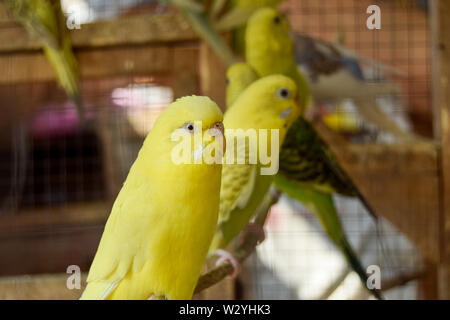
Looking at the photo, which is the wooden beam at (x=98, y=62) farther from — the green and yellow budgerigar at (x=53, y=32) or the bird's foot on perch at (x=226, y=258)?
the bird's foot on perch at (x=226, y=258)

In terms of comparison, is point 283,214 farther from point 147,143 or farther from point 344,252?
point 147,143

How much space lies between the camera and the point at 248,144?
600 millimetres

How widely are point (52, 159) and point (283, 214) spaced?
0.69m

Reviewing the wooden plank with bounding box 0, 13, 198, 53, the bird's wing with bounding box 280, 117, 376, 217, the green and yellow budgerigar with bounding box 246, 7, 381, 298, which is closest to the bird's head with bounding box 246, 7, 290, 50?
the green and yellow budgerigar with bounding box 246, 7, 381, 298

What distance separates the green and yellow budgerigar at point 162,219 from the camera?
0.44 metres

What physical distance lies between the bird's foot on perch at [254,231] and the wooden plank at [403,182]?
1.59 feet

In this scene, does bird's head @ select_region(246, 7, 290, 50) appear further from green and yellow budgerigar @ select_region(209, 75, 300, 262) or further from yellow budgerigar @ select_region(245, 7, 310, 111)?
green and yellow budgerigar @ select_region(209, 75, 300, 262)

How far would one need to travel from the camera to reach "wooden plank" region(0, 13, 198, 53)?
3.38ft

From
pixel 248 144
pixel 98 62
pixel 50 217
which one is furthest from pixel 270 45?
pixel 50 217

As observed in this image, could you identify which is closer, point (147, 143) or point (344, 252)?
point (147, 143)

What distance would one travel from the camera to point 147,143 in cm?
47

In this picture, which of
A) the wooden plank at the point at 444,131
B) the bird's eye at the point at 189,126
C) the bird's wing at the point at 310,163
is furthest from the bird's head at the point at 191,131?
the wooden plank at the point at 444,131

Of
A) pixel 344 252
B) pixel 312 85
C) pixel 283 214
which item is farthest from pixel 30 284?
pixel 283 214

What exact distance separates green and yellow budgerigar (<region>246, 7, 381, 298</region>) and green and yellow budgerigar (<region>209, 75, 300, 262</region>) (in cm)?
12
